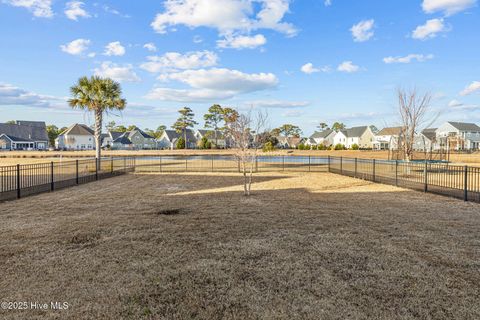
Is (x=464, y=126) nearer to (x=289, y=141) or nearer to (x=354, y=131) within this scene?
(x=354, y=131)

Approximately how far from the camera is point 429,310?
11.9 ft

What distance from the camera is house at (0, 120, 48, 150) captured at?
74500mm

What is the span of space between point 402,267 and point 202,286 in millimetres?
3402

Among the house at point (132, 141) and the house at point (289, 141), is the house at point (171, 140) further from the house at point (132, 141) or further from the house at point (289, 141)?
the house at point (289, 141)

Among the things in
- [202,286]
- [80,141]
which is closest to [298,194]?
[202,286]

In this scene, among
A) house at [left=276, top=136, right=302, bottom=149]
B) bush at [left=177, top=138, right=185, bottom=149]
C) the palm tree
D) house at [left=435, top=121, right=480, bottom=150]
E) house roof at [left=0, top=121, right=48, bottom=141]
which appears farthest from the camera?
house at [left=276, top=136, right=302, bottom=149]

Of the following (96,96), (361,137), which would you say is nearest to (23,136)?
(96,96)

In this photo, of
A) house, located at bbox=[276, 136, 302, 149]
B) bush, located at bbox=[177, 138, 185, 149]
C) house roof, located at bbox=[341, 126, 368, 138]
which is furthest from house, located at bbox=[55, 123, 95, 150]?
house roof, located at bbox=[341, 126, 368, 138]

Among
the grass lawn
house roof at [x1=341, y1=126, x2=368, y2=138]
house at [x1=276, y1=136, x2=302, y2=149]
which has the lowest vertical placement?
the grass lawn

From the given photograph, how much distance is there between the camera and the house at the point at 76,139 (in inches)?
3273

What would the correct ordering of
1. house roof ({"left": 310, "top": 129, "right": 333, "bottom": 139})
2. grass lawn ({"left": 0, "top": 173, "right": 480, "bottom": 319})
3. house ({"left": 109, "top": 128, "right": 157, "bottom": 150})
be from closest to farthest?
grass lawn ({"left": 0, "top": 173, "right": 480, "bottom": 319})
house ({"left": 109, "top": 128, "right": 157, "bottom": 150})
house roof ({"left": 310, "top": 129, "right": 333, "bottom": 139})

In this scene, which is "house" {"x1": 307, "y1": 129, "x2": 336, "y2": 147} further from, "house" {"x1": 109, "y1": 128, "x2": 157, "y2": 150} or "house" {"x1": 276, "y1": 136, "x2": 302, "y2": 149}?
"house" {"x1": 109, "y1": 128, "x2": 157, "y2": 150}

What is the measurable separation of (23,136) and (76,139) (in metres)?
12.8

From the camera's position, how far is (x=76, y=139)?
276ft
